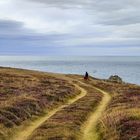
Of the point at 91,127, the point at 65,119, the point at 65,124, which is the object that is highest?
the point at 65,119

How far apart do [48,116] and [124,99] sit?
12.2 meters

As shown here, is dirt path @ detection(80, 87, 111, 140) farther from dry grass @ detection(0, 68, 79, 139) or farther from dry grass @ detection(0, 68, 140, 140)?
dry grass @ detection(0, 68, 79, 139)

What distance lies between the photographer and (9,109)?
3972 centimetres

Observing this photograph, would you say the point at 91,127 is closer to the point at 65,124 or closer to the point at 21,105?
the point at 65,124

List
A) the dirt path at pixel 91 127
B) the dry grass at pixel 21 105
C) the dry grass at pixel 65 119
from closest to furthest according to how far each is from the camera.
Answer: the dry grass at pixel 65 119, the dirt path at pixel 91 127, the dry grass at pixel 21 105

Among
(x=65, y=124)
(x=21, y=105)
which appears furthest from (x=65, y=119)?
(x=21, y=105)

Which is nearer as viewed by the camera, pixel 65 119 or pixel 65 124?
pixel 65 124

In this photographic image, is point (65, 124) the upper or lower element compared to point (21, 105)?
lower

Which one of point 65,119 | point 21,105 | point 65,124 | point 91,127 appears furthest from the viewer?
point 21,105

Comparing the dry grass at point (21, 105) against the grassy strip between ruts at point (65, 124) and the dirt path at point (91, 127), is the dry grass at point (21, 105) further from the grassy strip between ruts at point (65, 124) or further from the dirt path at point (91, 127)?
the dirt path at point (91, 127)

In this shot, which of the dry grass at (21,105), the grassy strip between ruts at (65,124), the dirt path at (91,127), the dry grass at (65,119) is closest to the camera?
the dry grass at (65,119)

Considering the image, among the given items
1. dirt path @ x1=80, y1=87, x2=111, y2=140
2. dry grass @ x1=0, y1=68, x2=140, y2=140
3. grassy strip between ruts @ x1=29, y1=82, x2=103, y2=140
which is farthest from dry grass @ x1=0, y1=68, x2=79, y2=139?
dirt path @ x1=80, y1=87, x2=111, y2=140

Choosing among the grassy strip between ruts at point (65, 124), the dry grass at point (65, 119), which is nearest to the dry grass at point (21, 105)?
the dry grass at point (65, 119)

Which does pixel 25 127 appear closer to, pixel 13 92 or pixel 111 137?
pixel 111 137
